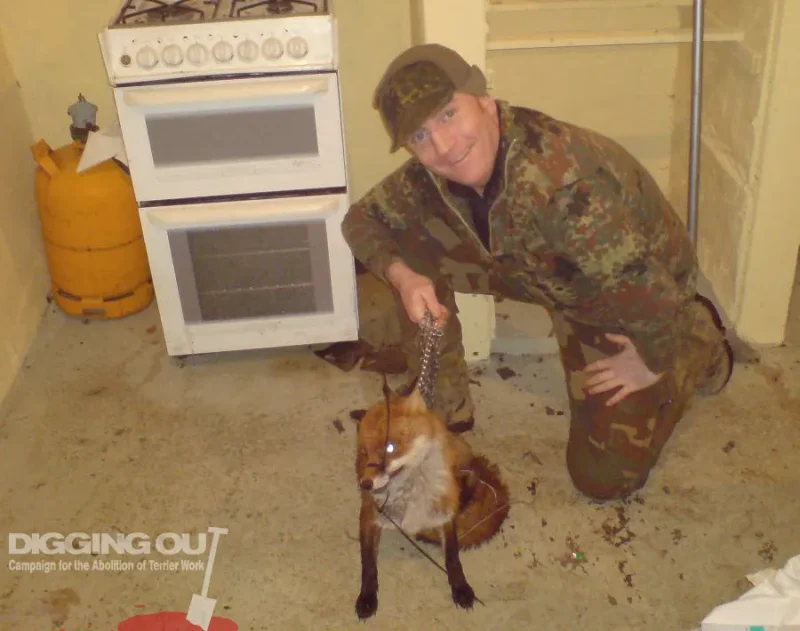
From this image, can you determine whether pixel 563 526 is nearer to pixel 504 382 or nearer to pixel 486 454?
pixel 486 454

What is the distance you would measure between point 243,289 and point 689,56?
1.56 meters

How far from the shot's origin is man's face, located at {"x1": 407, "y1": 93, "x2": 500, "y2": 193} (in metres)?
1.42

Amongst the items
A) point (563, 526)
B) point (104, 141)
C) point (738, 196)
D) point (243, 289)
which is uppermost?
point (104, 141)

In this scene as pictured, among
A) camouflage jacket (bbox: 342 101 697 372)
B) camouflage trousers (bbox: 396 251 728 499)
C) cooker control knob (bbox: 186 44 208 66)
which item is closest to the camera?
camouflage jacket (bbox: 342 101 697 372)

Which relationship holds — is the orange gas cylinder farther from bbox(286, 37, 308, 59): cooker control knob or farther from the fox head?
the fox head

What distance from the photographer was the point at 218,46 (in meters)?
1.83

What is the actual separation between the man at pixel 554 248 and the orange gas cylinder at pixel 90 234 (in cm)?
94

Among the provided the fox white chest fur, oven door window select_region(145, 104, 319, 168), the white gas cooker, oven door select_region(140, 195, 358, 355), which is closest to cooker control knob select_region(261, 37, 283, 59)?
the white gas cooker

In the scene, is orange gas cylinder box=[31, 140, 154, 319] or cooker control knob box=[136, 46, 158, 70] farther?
orange gas cylinder box=[31, 140, 154, 319]

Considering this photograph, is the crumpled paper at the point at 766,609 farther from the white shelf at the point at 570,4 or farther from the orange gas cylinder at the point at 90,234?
the orange gas cylinder at the point at 90,234

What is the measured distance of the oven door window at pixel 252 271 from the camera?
2084 mm

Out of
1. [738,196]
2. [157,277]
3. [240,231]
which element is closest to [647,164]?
[738,196]

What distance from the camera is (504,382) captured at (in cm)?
220

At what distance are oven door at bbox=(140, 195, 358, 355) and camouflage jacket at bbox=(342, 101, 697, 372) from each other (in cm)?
37
